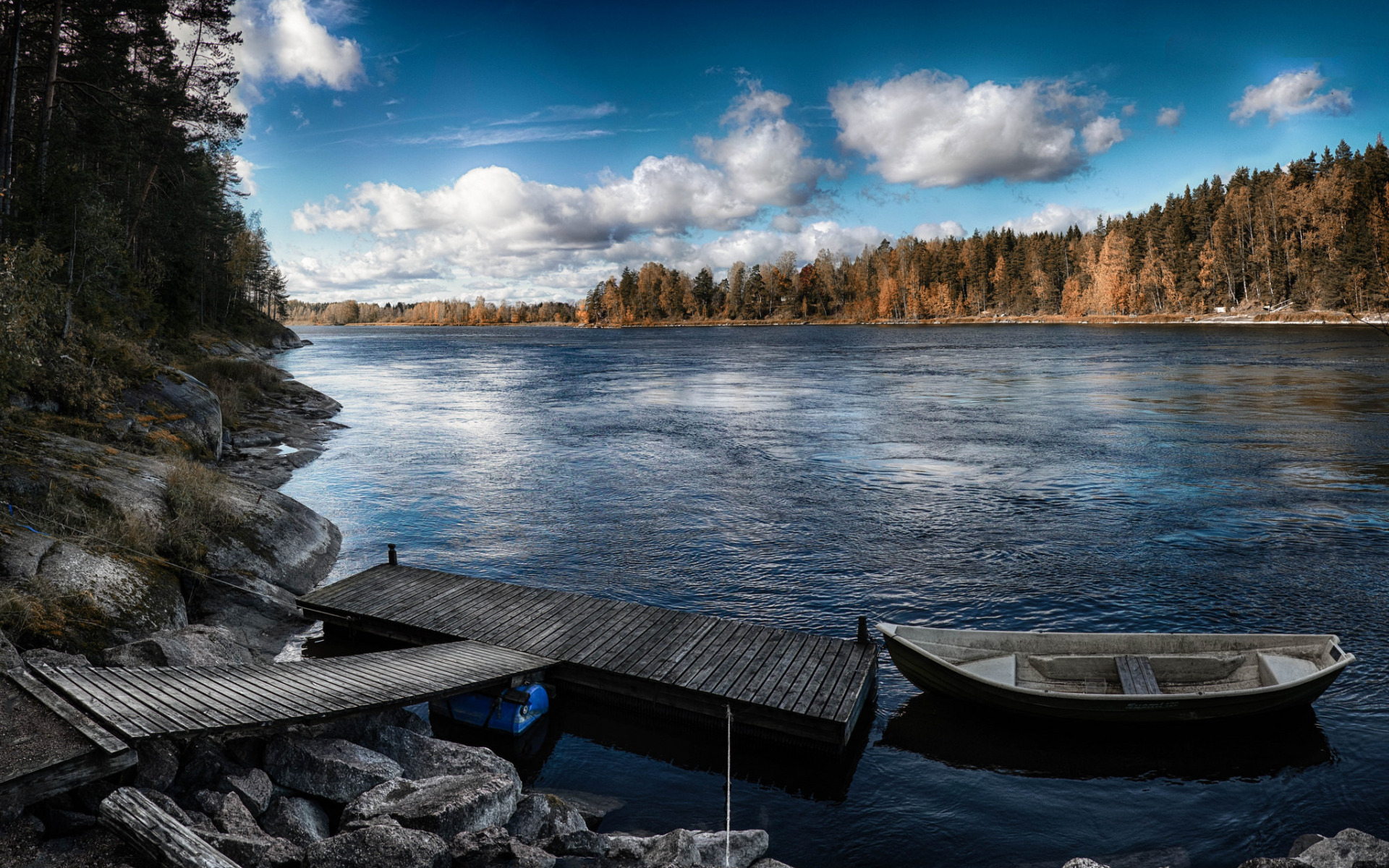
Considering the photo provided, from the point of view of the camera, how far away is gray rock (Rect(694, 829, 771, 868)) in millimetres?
8484

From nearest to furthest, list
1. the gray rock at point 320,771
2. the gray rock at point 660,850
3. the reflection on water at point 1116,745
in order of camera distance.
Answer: the gray rock at point 660,850 < the gray rock at point 320,771 < the reflection on water at point 1116,745

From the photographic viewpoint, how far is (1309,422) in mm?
36812

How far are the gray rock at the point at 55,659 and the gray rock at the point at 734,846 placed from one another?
7.36m

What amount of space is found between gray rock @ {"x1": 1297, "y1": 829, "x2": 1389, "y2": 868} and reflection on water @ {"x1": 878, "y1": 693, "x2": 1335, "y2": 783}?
2.89 metres

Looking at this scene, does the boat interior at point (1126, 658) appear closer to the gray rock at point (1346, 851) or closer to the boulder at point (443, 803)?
the gray rock at point (1346, 851)

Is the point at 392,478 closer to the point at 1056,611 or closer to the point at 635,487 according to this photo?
the point at 635,487

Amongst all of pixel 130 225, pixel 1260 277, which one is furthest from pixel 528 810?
pixel 1260 277

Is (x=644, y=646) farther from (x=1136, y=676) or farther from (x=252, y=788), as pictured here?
(x=1136, y=676)

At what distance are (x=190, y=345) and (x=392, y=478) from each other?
2673cm

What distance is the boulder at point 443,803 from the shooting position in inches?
307

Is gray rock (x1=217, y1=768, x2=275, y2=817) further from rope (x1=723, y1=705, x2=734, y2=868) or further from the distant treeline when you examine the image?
the distant treeline

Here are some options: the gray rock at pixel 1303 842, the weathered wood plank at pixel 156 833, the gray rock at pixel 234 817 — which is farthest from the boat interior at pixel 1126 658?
the weathered wood plank at pixel 156 833

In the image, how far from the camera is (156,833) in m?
6.30

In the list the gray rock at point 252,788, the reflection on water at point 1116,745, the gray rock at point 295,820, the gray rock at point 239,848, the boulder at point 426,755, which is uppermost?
the gray rock at point 239,848
